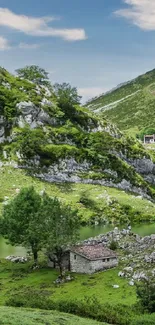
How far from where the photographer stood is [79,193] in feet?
472

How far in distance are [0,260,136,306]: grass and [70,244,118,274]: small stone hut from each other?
1.76m

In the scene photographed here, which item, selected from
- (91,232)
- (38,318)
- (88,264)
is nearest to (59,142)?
(91,232)

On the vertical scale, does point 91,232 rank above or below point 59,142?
below

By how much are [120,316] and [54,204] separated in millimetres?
32041

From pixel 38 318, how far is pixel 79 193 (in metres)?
106

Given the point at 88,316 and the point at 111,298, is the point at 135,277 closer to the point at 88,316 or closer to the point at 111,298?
the point at 111,298

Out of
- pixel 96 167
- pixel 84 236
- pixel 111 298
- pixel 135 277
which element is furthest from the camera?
pixel 96 167

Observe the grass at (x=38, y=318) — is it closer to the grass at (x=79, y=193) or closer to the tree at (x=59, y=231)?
the tree at (x=59, y=231)

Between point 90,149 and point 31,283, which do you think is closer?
point 31,283

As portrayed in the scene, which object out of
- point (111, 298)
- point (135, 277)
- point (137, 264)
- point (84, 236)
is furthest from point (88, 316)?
point (84, 236)

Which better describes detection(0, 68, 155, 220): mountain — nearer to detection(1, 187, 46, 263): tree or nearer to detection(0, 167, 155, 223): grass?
detection(0, 167, 155, 223): grass

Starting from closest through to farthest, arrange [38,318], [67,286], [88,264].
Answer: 1. [38,318]
2. [67,286]
3. [88,264]

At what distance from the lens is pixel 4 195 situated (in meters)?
134

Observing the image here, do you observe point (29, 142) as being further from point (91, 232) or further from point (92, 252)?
point (92, 252)
